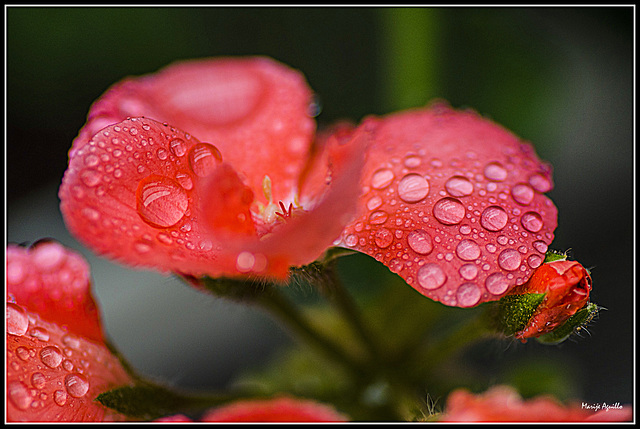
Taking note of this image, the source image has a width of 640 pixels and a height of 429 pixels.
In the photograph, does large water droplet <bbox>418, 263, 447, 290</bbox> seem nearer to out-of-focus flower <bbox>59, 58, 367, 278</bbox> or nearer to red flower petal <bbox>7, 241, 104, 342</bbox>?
out-of-focus flower <bbox>59, 58, 367, 278</bbox>

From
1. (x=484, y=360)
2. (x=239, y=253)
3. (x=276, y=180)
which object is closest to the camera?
(x=239, y=253)

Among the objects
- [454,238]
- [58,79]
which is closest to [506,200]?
[454,238]

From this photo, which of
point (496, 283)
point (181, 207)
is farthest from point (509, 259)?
point (181, 207)

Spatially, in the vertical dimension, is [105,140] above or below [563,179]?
above

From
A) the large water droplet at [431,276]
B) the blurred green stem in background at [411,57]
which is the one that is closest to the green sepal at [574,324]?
the large water droplet at [431,276]

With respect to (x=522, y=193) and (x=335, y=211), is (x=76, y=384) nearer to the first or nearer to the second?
(x=335, y=211)

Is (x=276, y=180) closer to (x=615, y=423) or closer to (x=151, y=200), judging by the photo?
(x=151, y=200)

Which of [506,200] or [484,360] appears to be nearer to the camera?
[506,200]

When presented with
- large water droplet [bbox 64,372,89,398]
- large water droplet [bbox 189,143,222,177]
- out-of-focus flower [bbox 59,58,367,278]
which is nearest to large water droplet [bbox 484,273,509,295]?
out-of-focus flower [bbox 59,58,367,278]
